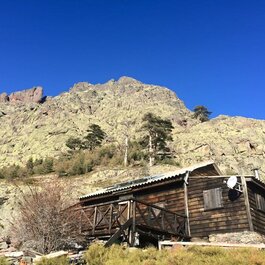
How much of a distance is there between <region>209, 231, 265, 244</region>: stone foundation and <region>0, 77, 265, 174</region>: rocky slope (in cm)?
2612

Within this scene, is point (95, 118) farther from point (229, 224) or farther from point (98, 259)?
point (98, 259)

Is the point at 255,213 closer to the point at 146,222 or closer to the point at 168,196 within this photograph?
the point at 168,196

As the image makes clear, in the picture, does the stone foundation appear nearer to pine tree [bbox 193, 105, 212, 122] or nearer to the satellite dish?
the satellite dish

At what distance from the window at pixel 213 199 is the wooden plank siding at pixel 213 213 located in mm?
174

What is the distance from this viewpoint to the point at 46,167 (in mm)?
48156

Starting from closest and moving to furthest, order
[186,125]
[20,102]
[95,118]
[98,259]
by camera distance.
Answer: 1. [98,259]
2. [186,125]
3. [95,118]
4. [20,102]

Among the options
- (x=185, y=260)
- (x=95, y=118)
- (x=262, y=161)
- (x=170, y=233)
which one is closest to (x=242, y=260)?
(x=185, y=260)

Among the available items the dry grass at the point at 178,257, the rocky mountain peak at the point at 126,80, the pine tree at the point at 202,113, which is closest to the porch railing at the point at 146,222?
the dry grass at the point at 178,257

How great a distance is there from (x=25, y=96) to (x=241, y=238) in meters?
123

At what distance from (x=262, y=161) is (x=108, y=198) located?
1280 inches

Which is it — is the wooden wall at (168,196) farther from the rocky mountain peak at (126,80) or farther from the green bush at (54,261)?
the rocky mountain peak at (126,80)

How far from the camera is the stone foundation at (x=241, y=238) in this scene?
18.2 metres

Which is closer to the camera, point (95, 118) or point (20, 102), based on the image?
point (95, 118)

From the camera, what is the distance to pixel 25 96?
130 metres
